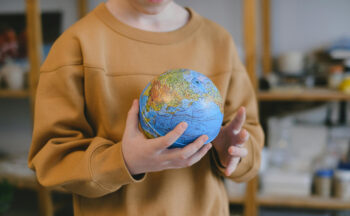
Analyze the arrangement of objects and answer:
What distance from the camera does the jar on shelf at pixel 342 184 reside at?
71.3 inches

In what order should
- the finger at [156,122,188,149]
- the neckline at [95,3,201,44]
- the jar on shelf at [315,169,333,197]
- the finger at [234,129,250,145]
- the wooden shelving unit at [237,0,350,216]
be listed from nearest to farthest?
the finger at [156,122,188,149] → the finger at [234,129,250,145] → the neckline at [95,3,201,44] → the wooden shelving unit at [237,0,350,216] → the jar on shelf at [315,169,333,197]

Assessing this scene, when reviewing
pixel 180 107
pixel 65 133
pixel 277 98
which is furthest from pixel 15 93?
pixel 180 107

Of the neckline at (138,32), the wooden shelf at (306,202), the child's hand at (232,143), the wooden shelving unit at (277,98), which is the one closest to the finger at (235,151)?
the child's hand at (232,143)

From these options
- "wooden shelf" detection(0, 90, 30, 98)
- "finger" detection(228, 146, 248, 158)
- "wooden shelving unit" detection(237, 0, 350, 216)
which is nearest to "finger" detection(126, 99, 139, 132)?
"finger" detection(228, 146, 248, 158)

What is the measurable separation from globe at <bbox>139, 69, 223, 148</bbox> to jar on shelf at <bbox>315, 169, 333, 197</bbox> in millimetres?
1342

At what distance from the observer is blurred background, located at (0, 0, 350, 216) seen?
1.88m

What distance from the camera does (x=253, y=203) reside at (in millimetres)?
1902

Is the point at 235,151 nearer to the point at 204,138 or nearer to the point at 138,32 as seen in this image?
the point at 204,138

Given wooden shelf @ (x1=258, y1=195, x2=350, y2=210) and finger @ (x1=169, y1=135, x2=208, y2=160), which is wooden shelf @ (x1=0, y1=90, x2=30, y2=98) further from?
finger @ (x1=169, y1=135, x2=208, y2=160)

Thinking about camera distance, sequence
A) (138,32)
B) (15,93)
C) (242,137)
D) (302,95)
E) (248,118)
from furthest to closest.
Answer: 1. (15,93)
2. (302,95)
3. (248,118)
4. (138,32)
5. (242,137)

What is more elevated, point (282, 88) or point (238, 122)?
point (238, 122)

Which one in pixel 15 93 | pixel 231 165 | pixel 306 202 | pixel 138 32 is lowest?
pixel 306 202

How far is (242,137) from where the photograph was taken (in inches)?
32.3

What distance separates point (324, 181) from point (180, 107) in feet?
4.81
